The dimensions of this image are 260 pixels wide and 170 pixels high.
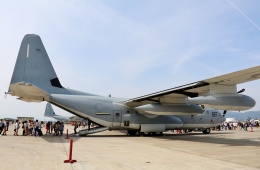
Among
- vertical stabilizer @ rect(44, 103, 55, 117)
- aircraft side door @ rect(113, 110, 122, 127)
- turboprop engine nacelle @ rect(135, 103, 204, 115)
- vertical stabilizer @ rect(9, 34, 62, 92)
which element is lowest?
→ aircraft side door @ rect(113, 110, 122, 127)

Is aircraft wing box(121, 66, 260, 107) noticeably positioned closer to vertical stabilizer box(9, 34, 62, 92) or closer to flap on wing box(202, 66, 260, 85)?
flap on wing box(202, 66, 260, 85)

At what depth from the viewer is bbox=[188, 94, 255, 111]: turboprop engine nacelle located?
52.7 ft

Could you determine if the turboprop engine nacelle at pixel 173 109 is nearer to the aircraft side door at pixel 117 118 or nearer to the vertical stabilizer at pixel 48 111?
the aircraft side door at pixel 117 118

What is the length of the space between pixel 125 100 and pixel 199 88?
8.46 m

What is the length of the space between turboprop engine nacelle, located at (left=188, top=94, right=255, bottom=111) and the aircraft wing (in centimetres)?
70

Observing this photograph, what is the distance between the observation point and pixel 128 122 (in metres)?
23.0

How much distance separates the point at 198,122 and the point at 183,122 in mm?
2228

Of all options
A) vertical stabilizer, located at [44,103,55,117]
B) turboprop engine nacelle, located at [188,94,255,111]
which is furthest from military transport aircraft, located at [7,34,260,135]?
vertical stabilizer, located at [44,103,55,117]

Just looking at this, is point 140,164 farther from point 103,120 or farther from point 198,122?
point 198,122

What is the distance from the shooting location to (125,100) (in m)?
23.8

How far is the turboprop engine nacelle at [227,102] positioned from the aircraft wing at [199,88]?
696mm

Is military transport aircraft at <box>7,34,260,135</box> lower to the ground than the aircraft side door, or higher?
higher

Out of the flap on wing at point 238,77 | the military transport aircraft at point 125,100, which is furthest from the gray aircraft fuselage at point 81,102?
the flap on wing at point 238,77

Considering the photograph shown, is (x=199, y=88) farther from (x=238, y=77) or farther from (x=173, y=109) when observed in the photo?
(x=173, y=109)
